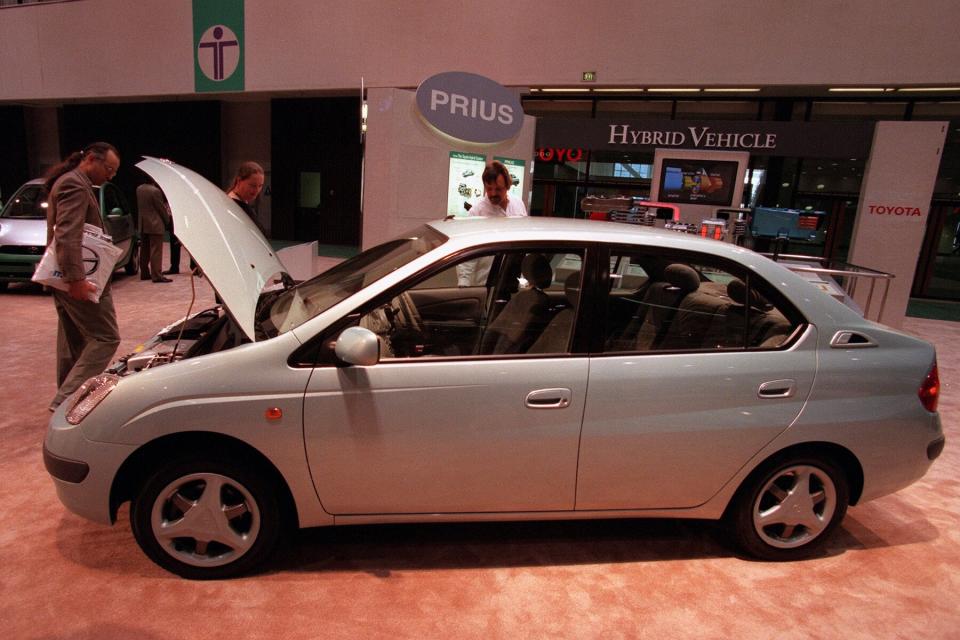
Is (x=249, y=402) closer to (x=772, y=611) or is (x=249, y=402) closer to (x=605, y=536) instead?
(x=605, y=536)

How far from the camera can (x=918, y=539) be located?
312cm

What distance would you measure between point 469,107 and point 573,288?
16.8ft

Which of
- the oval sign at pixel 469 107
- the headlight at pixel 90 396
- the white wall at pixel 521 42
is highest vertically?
the white wall at pixel 521 42

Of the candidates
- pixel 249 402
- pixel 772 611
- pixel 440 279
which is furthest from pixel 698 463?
pixel 249 402

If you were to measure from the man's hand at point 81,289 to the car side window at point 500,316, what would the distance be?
7.26ft

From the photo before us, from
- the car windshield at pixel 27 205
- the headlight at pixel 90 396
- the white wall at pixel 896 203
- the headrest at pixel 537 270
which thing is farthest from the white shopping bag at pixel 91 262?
the white wall at pixel 896 203

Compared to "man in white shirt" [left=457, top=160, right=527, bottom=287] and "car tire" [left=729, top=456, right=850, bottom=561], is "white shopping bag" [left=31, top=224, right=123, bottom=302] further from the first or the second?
"car tire" [left=729, top=456, right=850, bottom=561]

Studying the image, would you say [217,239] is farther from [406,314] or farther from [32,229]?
[32,229]

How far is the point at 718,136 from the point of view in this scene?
9398 millimetres

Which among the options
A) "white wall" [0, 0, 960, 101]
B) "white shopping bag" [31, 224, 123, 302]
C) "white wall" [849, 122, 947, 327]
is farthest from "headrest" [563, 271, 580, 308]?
"white wall" [0, 0, 960, 101]

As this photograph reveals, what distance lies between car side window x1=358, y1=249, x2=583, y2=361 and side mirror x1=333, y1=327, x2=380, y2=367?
18cm

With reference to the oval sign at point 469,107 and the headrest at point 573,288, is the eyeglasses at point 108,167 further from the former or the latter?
the oval sign at point 469,107

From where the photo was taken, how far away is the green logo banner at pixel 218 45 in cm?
1305

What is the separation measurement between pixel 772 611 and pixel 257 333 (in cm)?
248
